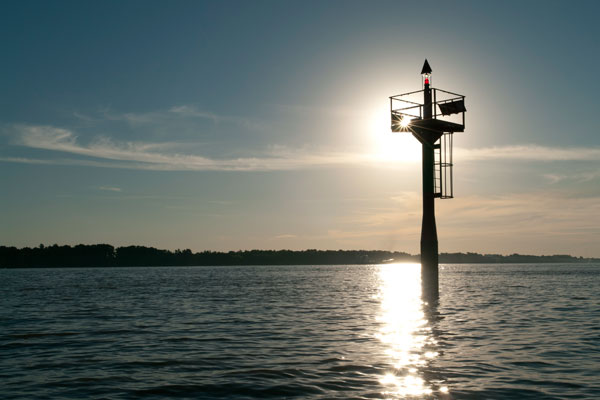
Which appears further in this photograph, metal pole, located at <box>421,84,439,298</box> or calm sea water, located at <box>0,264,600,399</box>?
metal pole, located at <box>421,84,439,298</box>

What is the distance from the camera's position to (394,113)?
54.1 m

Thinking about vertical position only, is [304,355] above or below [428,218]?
below

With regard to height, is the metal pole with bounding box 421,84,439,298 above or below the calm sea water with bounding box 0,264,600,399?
above

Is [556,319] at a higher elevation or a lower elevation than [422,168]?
lower

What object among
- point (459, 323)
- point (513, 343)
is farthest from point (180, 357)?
point (459, 323)

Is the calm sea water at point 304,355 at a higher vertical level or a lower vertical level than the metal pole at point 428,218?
lower

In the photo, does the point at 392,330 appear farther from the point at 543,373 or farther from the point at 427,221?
the point at 427,221

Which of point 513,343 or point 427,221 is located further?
point 427,221

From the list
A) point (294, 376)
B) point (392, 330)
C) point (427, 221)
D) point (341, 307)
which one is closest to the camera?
point (294, 376)

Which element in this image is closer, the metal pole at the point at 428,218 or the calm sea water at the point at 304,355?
the calm sea water at the point at 304,355

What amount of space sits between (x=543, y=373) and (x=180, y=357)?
10342mm

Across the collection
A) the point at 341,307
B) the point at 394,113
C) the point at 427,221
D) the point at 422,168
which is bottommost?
the point at 341,307

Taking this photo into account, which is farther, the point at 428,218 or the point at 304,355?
the point at 428,218

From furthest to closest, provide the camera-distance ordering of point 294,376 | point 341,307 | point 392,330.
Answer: point 341,307, point 392,330, point 294,376
